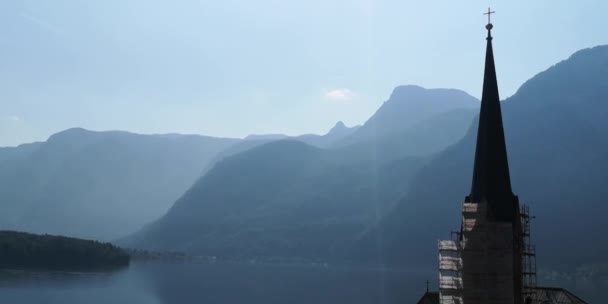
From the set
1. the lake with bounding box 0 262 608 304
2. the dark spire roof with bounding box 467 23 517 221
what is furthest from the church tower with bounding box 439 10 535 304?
the lake with bounding box 0 262 608 304

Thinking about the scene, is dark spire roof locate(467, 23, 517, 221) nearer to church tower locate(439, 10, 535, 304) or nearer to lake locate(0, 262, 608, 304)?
church tower locate(439, 10, 535, 304)

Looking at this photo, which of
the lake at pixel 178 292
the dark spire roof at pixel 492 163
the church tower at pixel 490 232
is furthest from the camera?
the lake at pixel 178 292

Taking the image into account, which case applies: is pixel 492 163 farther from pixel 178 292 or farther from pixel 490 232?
pixel 178 292

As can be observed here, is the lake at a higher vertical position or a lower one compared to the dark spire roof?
lower

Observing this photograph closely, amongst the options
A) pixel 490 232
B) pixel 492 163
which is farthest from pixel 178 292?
pixel 490 232

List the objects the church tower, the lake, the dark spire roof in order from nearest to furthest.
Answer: the church tower
the dark spire roof
the lake

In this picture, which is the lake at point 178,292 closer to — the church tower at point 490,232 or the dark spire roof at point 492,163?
the church tower at point 490,232

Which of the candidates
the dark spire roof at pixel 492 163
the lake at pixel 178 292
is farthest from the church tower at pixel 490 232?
the lake at pixel 178 292
